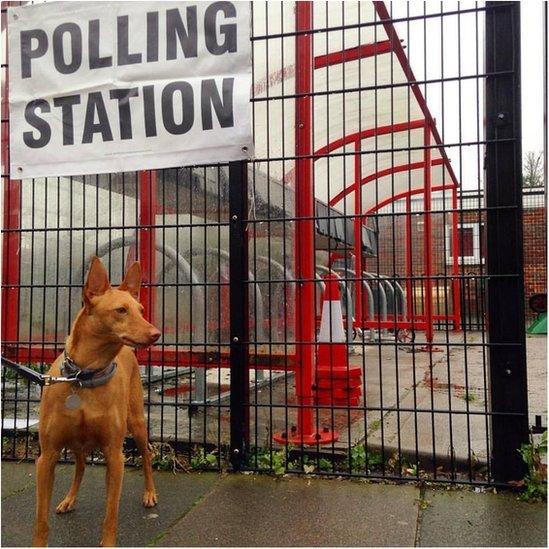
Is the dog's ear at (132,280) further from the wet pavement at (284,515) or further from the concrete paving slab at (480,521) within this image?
the concrete paving slab at (480,521)

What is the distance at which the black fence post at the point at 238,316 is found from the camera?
3.80m

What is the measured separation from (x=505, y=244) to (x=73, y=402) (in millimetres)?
2542

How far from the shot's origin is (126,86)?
378 cm

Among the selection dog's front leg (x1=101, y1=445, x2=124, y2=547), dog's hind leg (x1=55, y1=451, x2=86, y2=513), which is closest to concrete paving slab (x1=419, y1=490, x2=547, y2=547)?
dog's front leg (x1=101, y1=445, x2=124, y2=547)

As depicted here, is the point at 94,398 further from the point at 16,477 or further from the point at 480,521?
the point at 480,521

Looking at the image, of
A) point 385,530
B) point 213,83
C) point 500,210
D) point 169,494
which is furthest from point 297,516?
point 213,83

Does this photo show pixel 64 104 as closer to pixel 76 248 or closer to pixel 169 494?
pixel 76 248

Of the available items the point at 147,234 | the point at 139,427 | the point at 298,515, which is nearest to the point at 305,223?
the point at 147,234

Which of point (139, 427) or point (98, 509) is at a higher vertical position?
point (139, 427)

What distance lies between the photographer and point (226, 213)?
4.54 m

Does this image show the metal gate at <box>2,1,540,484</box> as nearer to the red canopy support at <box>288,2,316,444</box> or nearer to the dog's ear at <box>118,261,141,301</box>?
the red canopy support at <box>288,2,316,444</box>

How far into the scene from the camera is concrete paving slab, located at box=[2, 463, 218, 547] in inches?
113

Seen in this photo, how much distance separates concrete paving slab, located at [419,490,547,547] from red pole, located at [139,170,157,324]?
8.19ft

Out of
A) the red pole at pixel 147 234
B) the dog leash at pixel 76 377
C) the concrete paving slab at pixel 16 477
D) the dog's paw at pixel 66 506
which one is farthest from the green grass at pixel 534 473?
the concrete paving slab at pixel 16 477
